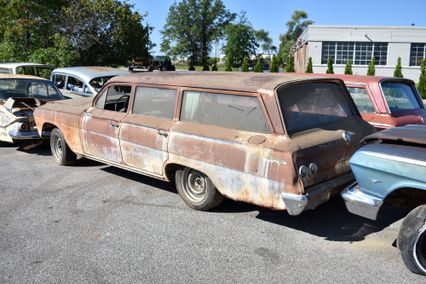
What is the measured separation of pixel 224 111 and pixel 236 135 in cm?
41

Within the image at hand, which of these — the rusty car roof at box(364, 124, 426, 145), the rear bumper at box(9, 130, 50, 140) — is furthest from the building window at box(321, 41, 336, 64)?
the rusty car roof at box(364, 124, 426, 145)

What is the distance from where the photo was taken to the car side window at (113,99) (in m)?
6.27

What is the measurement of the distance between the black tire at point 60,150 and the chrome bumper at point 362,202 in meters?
4.76

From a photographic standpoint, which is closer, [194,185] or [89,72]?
[194,185]

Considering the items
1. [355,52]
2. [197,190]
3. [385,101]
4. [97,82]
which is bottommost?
[197,190]

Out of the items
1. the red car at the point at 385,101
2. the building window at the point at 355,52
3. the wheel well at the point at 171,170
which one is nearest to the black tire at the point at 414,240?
the wheel well at the point at 171,170

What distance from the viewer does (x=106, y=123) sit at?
6086mm

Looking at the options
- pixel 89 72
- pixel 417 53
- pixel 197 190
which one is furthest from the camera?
pixel 417 53

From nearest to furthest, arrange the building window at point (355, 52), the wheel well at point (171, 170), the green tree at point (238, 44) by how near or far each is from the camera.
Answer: the wheel well at point (171, 170) → the building window at point (355, 52) → the green tree at point (238, 44)

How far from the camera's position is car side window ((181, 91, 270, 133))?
15.0 ft

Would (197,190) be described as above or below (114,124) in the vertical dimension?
below

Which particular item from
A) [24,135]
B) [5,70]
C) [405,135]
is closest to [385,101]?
[405,135]

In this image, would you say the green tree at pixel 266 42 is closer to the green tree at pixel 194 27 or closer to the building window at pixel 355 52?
the green tree at pixel 194 27

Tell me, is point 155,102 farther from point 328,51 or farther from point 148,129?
point 328,51
